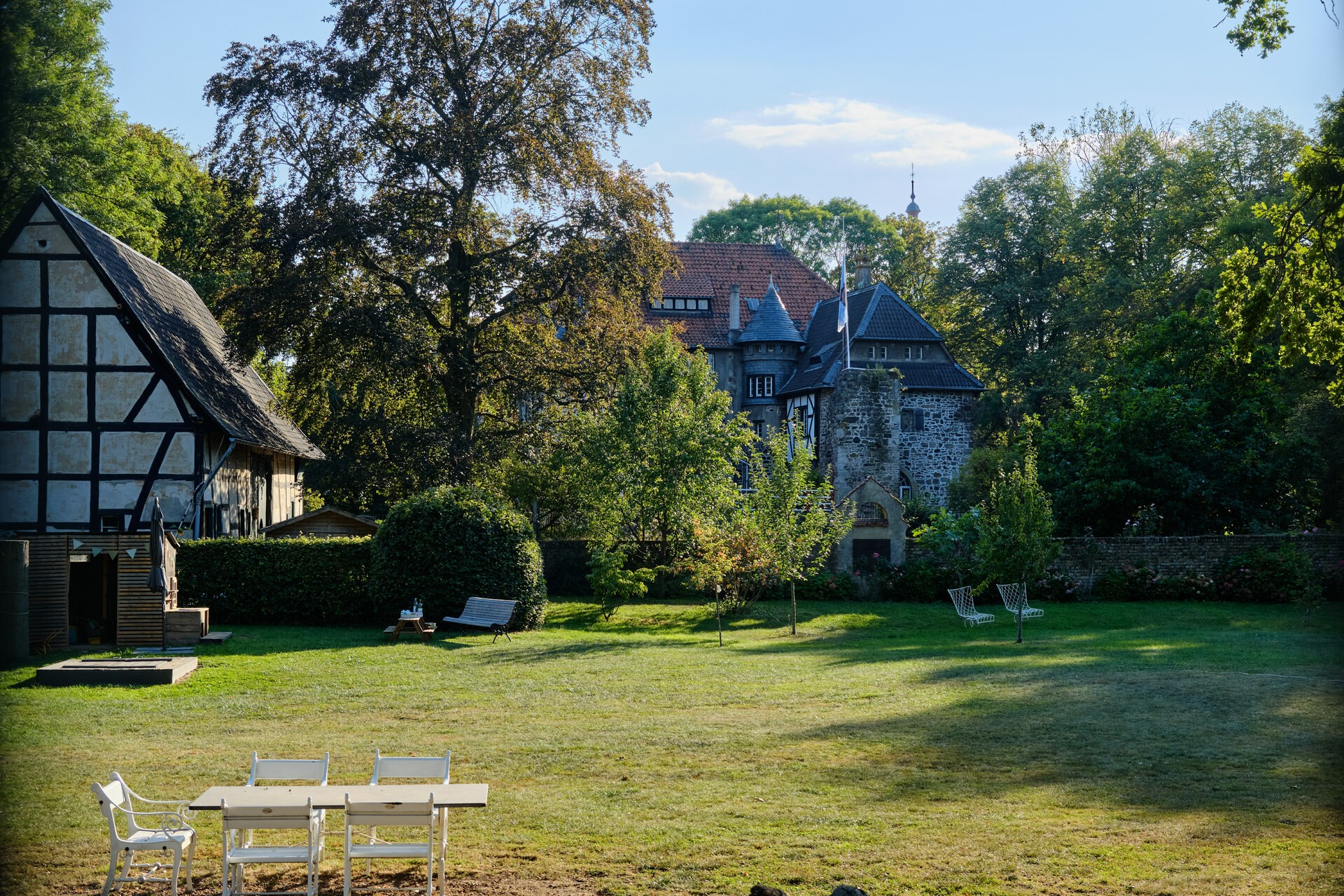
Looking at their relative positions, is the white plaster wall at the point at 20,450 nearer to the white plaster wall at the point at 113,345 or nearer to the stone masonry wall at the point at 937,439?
the white plaster wall at the point at 113,345

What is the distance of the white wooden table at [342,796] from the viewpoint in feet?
24.2

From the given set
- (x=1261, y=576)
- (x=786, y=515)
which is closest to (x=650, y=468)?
(x=786, y=515)

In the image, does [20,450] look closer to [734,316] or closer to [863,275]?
[734,316]

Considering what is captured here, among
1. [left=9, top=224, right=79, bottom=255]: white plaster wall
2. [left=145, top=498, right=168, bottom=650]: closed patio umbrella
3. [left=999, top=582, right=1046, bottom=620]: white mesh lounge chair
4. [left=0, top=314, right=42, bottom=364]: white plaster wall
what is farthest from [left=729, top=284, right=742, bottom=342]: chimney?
[left=145, top=498, right=168, bottom=650]: closed patio umbrella

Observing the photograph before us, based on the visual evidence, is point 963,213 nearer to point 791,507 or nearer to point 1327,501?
point 1327,501

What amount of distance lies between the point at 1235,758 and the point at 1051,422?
80.6 feet

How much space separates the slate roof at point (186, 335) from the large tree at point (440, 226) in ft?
4.20

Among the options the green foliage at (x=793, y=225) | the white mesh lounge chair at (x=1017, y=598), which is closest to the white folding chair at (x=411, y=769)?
the white mesh lounge chair at (x=1017, y=598)

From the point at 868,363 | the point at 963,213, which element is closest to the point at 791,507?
the point at 868,363

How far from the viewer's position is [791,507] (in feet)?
79.8

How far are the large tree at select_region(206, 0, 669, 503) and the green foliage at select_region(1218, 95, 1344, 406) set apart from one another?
17792mm

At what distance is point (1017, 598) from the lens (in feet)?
74.2

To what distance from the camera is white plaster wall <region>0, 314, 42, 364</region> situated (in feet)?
74.4

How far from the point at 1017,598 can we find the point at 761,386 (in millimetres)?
29594
